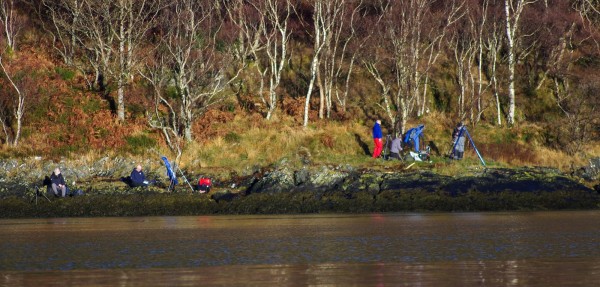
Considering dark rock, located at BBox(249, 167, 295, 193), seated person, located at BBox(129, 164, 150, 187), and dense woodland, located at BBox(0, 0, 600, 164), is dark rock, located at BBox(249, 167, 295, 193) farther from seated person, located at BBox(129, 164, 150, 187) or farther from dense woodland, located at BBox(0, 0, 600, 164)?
dense woodland, located at BBox(0, 0, 600, 164)

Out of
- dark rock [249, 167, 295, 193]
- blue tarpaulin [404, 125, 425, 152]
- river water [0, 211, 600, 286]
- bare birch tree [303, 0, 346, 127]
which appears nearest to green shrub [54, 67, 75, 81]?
bare birch tree [303, 0, 346, 127]

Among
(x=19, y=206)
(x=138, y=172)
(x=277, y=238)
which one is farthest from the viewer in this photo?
(x=138, y=172)

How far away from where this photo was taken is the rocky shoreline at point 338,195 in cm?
3350

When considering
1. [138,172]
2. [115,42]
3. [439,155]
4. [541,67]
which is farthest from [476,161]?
[115,42]

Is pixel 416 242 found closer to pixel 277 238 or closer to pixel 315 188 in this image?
pixel 277 238

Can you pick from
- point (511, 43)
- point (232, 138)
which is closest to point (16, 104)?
point (232, 138)

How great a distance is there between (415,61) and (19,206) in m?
20.1

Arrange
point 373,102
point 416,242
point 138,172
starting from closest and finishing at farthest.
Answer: point 416,242 → point 138,172 → point 373,102

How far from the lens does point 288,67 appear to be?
2190 inches

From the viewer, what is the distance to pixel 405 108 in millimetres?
44344

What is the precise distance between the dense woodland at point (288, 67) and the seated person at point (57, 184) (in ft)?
25.1

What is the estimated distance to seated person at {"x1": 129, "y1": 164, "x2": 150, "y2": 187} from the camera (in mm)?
36719

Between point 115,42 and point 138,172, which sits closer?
point 138,172

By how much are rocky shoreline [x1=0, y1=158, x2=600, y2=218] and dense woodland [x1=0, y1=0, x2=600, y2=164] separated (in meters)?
8.16
